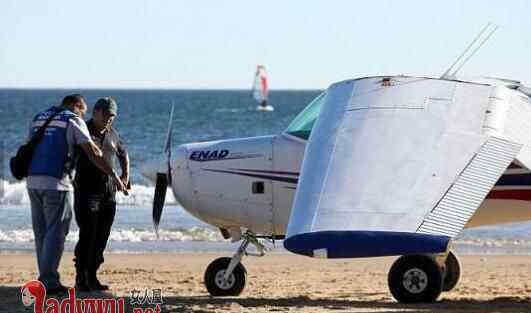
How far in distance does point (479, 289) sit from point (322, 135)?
398 centimetres

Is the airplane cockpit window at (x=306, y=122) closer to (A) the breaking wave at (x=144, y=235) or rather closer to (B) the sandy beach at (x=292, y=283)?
(B) the sandy beach at (x=292, y=283)

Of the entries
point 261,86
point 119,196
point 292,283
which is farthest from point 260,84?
point 292,283

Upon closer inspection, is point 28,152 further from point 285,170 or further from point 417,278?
point 417,278

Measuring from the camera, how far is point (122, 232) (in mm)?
19969

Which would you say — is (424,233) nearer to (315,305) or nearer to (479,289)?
(315,305)

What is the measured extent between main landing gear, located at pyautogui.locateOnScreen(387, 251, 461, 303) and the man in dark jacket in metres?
2.62

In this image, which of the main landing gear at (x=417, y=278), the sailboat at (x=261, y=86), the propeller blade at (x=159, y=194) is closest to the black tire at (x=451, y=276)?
the main landing gear at (x=417, y=278)

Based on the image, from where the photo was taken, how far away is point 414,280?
10883 mm

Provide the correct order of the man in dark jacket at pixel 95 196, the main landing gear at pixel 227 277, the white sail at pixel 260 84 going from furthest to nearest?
the white sail at pixel 260 84, the main landing gear at pixel 227 277, the man in dark jacket at pixel 95 196

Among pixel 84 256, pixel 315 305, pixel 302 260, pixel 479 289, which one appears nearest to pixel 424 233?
pixel 315 305

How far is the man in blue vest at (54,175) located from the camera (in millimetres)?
10617

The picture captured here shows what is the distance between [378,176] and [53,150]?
3.25m

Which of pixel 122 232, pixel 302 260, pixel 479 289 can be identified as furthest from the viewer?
pixel 122 232

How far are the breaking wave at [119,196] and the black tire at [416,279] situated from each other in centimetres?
1368
